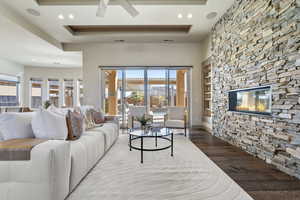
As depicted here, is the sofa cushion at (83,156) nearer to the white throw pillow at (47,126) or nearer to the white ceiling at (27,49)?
the white throw pillow at (47,126)

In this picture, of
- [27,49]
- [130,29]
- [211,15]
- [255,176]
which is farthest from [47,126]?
[27,49]

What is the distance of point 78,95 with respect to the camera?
8.48 m

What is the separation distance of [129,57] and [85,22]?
6.42 ft

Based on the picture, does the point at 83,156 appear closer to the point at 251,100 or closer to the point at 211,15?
the point at 251,100

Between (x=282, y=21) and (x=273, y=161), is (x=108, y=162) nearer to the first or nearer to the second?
(x=273, y=161)

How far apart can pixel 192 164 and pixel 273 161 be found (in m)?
1.23

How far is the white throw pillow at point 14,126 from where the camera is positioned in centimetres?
185

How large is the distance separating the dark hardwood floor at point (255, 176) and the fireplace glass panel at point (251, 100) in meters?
0.85

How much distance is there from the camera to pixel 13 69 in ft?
23.8

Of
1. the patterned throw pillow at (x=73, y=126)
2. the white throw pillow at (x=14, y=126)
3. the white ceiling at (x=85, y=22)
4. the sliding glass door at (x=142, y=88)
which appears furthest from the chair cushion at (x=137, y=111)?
the white throw pillow at (x=14, y=126)

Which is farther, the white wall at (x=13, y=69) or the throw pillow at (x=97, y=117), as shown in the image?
the white wall at (x=13, y=69)

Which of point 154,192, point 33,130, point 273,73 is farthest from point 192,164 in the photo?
point 33,130

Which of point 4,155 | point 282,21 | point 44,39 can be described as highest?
point 44,39

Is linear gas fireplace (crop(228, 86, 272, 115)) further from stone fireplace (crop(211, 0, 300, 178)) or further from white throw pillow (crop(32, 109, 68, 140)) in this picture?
white throw pillow (crop(32, 109, 68, 140))
